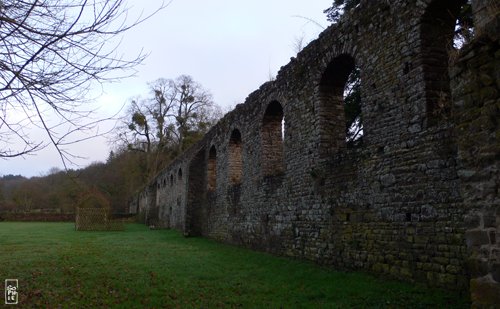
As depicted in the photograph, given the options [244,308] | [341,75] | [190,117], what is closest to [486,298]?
[244,308]

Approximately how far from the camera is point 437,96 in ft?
22.4

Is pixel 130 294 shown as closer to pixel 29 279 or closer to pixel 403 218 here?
pixel 29 279

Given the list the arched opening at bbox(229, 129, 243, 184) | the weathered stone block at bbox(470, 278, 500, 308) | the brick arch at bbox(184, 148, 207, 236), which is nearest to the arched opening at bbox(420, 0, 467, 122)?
the weathered stone block at bbox(470, 278, 500, 308)

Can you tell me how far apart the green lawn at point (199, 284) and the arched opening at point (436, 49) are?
2.79 m

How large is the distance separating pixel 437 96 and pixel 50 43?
559 cm

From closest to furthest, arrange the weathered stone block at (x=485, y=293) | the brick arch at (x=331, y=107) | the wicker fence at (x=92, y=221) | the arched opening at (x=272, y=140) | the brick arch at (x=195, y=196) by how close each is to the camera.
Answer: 1. the weathered stone block at (x=485, y=293)
2. the brick arch at (x=331, y=107)
3. the arched opening at (x=272, y=140)
4. the brick arch at (x=195, y=196)
5. the wicker fence at (x=92, y=221)

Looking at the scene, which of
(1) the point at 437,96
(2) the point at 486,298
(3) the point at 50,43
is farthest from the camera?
(1) the point at 437,96

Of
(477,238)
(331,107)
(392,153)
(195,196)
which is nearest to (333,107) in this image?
(331,107)

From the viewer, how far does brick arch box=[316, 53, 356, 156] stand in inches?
383

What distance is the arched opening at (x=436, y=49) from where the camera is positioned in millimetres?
6773

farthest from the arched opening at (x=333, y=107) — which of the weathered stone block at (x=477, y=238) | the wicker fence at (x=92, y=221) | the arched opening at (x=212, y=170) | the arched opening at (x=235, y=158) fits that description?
the wicker fence at (x=92, y=221)
